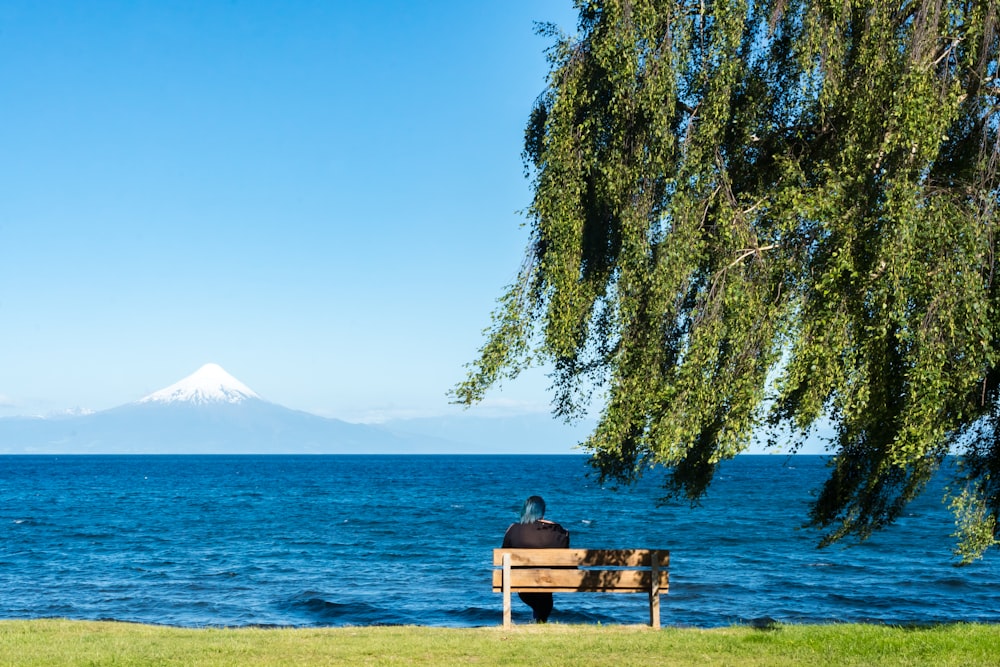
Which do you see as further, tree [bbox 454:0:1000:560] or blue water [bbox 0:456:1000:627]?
blue water [bbox 0:456:1000:627]

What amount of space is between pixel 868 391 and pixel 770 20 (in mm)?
4383

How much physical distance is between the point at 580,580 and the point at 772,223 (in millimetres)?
5384

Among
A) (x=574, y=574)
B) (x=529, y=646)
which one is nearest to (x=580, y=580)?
(x=574, y=574)

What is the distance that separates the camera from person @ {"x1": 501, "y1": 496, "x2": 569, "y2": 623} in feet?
45.7

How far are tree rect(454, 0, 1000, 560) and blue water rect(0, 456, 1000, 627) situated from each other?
235 inches

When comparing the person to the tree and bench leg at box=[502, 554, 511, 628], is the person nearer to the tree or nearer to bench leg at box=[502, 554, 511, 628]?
bench leg at box=[502, 554, 511, 628]

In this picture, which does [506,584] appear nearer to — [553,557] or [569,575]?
[553,557]

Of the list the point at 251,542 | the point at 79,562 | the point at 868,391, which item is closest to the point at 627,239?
the point at 868,391

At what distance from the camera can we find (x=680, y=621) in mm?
22672

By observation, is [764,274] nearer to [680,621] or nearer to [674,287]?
[674,287]

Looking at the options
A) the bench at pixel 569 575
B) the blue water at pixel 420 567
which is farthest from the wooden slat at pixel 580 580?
the blue water at pixel 420 567

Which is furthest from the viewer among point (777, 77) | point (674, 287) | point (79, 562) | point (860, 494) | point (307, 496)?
point (307, 496)

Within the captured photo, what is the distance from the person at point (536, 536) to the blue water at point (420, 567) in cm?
438

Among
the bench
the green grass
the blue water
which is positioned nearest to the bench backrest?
the bench
